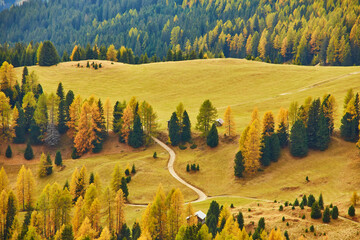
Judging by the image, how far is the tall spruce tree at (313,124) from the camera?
9850cm

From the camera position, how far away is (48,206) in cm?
7575

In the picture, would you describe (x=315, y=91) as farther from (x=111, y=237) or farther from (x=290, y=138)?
(x=111, y=237)

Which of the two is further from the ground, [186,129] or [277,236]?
[186,129]

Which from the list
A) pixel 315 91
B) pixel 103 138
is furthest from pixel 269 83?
pixel 103 138

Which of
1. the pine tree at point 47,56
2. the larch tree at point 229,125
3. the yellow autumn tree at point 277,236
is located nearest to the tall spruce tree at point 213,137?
the larch tree at point 229,125

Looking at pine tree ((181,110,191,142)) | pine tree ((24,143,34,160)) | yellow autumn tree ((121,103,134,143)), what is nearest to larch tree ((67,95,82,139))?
pine tree ((24,143,34,160))

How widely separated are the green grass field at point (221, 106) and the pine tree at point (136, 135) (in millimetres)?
3321

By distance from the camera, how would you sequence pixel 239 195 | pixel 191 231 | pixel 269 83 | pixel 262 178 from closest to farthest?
1. pixel 191 231
2. pixel 239 195
3. pixel 262 178
4. pixel 269 83

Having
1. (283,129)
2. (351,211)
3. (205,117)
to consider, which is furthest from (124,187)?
(351,211)

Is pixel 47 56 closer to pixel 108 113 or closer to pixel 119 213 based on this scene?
pixel 108 113

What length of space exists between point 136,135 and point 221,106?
107ft

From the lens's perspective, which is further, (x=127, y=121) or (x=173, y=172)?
(x=127, y=121)

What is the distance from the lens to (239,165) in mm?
93438

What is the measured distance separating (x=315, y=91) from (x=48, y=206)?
91.6 meters
